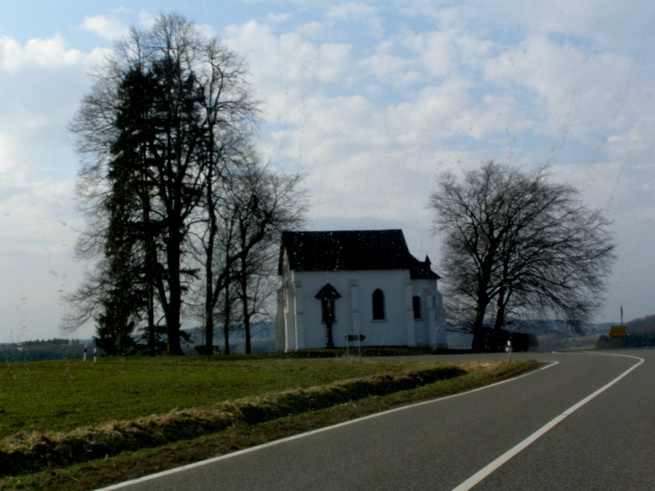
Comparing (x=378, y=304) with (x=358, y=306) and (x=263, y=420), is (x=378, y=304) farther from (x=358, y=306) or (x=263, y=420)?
(x=263, y=420)

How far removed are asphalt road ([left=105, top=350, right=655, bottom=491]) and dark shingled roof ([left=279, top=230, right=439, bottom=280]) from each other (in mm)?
40917

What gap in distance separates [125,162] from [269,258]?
1775 centimetres

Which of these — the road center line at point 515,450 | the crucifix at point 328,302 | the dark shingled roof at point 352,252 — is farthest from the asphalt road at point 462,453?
the dark shingled roof at point 352,252

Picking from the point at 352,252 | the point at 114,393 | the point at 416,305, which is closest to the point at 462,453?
the point at 114,393

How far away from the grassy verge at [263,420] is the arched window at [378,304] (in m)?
32.3

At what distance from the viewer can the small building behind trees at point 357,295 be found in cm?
5278

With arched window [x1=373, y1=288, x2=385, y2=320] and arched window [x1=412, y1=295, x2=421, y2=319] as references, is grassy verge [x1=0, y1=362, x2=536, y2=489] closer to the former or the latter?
arched window [x1=373, y1=288, x2=385, y2=320]

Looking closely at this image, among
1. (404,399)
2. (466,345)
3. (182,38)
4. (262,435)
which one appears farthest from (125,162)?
(466,345)

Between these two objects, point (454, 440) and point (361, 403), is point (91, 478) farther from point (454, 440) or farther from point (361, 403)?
point (361, 403)

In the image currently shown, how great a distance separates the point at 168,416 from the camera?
10898 mm

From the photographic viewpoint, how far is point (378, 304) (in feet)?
178

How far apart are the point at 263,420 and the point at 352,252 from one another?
43.6 m

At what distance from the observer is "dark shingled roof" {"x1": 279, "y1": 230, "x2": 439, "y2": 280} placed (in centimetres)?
5416

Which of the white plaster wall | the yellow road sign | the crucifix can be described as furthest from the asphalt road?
the yellow road sign
